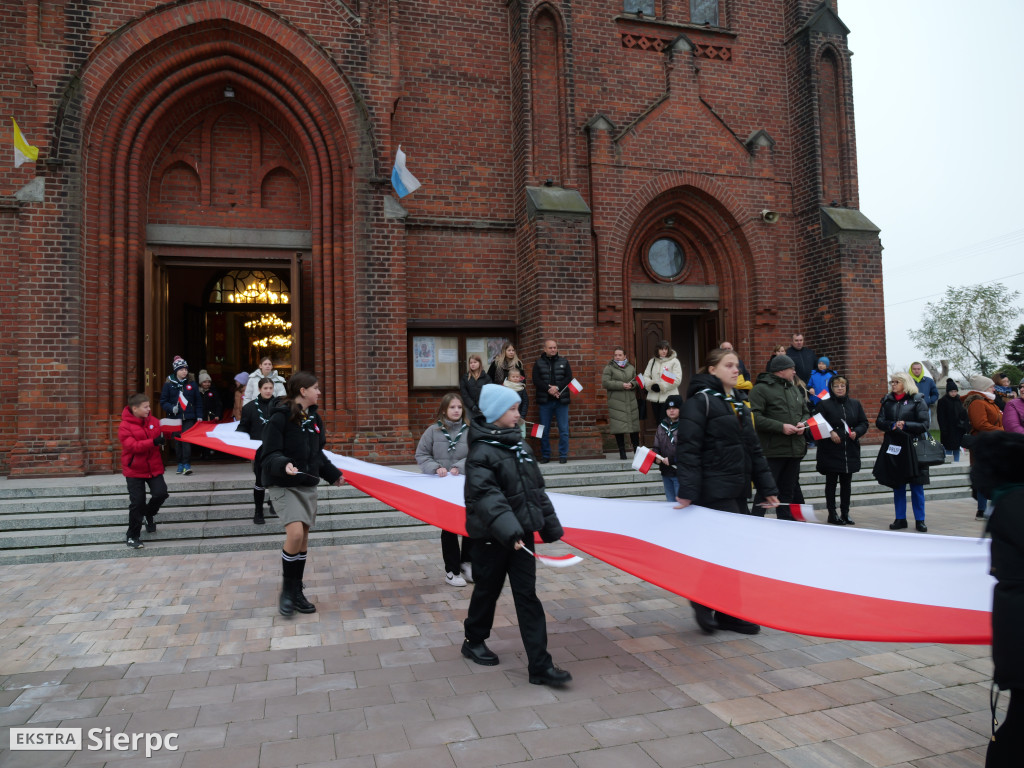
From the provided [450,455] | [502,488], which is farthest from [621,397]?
[502,488]

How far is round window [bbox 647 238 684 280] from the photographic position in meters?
14.7

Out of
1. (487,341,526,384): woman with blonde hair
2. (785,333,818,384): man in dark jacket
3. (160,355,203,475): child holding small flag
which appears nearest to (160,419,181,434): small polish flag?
(160,355,203,475): child holding small flag

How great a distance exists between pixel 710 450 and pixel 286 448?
3.30 m

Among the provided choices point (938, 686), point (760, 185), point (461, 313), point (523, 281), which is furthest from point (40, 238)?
point (760, 185)

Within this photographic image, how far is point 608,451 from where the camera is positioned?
532 inches

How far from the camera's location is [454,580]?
6.51 meters

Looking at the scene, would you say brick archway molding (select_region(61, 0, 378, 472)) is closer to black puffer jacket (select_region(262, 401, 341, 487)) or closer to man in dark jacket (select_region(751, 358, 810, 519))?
black puffer jacket (select_region(262, 401, 341, 487))

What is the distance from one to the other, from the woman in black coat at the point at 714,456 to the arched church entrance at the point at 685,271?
353 inches

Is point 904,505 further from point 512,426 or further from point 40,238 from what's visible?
point 40,238

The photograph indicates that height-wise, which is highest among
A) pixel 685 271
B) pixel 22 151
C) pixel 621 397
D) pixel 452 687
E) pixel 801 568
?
pixel 22 151

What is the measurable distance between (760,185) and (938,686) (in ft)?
40.5

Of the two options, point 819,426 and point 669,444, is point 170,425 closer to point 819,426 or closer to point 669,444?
point 669,444

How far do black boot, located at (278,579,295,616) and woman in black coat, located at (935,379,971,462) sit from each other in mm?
12337


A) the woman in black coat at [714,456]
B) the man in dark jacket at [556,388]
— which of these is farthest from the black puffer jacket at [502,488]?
the man in dark jacket at [556,388]
